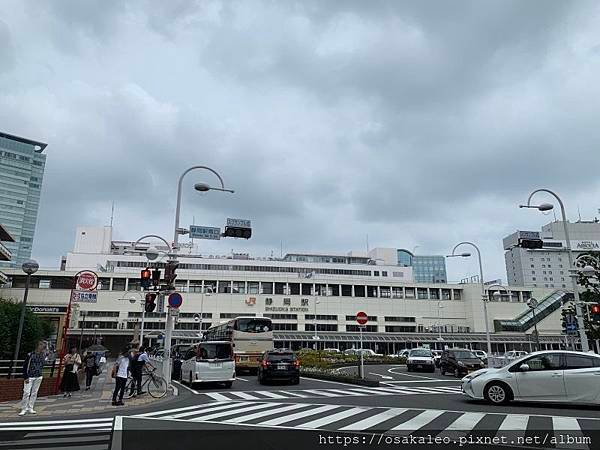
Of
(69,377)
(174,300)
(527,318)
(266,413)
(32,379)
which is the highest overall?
(527,318)

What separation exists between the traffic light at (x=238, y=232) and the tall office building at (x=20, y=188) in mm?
163207

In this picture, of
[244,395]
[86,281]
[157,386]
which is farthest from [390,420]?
[86,281]

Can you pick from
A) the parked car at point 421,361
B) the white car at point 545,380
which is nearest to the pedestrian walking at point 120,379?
the white car at point 545,380

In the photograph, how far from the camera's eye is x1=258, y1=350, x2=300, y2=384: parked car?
72.8 ft

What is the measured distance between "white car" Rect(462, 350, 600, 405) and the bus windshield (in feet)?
57.5

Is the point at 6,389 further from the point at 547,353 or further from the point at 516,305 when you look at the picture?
the point at 516,305

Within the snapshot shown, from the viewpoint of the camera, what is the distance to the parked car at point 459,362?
27.7m

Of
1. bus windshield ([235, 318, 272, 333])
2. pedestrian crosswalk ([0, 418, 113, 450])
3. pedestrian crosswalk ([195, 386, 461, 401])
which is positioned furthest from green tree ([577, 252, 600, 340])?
pedestrian crosswalk ([0, 418, 113, 450])

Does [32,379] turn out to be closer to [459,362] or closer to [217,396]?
[217,396]

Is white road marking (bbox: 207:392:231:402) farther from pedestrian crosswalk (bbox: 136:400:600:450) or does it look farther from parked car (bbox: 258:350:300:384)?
parked car (bbox: 258:350:300:384)

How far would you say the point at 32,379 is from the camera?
13.6 meters

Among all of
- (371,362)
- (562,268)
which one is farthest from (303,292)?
(562,268)

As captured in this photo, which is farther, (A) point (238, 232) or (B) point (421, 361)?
(B) point (421, 361)

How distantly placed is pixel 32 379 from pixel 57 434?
433cm
